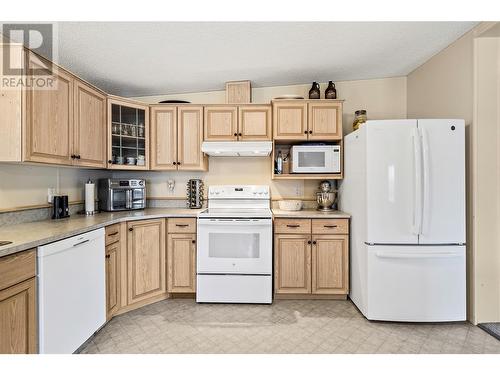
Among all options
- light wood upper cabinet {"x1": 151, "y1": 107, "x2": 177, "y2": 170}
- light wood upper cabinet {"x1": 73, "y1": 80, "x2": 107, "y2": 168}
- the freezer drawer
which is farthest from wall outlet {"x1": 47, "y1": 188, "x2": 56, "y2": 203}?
the freezer drawer

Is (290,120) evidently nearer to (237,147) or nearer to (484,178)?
(237,147)

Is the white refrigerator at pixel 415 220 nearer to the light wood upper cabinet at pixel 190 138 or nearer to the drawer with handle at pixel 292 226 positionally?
the drawer with handle at pixel 292 226

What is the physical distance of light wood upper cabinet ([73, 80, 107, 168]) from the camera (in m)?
2.32

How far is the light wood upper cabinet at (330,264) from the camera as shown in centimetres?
272

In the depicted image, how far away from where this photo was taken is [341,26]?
2.15m

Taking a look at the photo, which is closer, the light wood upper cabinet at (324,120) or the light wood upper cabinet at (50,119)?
the light wood upper cabinet at (50,119)

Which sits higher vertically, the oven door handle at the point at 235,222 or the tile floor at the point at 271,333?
the oven door handle at the point at 235,222

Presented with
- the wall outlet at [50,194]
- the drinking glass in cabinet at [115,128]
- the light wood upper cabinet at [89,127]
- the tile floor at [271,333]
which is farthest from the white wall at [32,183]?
the tile floor at [271,333]

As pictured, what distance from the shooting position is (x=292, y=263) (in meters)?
2.75

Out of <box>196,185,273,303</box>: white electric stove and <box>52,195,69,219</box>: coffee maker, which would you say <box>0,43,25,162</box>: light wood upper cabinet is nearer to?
<box>52,195,69,219</box>: coffee maker

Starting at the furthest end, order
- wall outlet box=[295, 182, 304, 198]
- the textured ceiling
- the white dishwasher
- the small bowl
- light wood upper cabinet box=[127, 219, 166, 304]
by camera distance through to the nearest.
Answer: wall outlet box=[295, 182, 304, 198]
the small bowl
light wood upper cabinet box=[127, 219, 166, 304]
the textured ceiling
the white dishwasher

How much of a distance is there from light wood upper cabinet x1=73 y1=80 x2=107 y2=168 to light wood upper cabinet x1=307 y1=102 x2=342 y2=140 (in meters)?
2.21

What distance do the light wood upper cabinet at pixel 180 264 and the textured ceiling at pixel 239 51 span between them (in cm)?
176

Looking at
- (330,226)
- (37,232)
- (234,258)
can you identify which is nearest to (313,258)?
(330,226)
